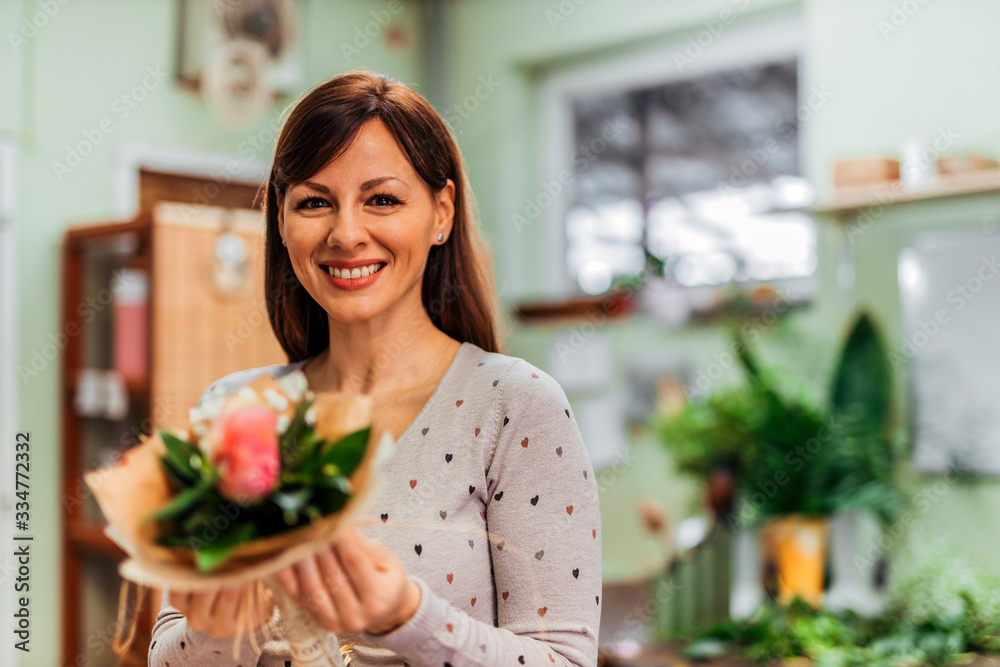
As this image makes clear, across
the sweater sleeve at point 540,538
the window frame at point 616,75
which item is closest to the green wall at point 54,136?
the window frame at point 616,75

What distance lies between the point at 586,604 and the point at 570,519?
3.3 inches

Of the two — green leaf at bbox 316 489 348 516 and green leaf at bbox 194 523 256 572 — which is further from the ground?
green leaf at bbox 316 489 348 516

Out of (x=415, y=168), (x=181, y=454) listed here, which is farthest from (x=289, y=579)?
(x=415, y=168)

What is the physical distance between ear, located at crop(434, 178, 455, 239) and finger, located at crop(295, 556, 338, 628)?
467 mm

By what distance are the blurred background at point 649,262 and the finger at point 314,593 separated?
123 cm

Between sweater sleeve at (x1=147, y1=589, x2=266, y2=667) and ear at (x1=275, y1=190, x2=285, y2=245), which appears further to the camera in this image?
ear at (x1=275, y1=190, x2=285, y2=245)

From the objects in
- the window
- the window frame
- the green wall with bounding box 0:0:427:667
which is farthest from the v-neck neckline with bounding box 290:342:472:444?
the window frame

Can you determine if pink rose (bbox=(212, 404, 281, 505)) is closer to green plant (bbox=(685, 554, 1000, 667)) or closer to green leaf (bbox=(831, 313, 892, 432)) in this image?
green plant (bbox=(685, 554, 1000, 667))

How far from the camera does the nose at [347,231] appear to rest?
957 mm

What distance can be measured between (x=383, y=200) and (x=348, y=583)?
1.38 feet

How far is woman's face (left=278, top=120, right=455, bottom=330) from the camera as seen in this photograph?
3.19 feet

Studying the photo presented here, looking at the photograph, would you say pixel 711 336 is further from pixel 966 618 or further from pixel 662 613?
pixel 966 618

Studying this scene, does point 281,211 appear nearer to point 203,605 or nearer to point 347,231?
point 347,231

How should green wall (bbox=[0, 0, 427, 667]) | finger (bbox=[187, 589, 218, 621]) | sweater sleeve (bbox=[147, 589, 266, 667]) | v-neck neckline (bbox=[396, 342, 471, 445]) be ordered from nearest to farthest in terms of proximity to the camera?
finger (bbox=[187, 589, 218, 621]), sweater sleeve (bbox=[147, 589, 266, 667]), v-neck neckline (bbox=[396, 342, 471, 445]), green wall (bbox=[0, 0, 427, 667])
